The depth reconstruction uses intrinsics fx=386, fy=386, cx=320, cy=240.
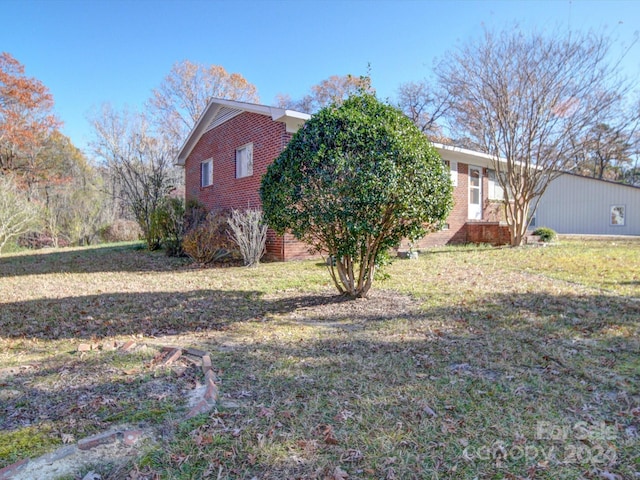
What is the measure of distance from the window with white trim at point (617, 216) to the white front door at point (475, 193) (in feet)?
37.1

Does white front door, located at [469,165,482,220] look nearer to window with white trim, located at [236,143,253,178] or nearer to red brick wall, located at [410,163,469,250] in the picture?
red brick wall, located at [410,163,469,250]

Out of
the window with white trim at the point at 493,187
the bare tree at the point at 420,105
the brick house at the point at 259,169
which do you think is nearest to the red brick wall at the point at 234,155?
the brick house at the point at 259,169

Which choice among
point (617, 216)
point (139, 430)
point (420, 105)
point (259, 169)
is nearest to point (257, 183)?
point (259, 169)

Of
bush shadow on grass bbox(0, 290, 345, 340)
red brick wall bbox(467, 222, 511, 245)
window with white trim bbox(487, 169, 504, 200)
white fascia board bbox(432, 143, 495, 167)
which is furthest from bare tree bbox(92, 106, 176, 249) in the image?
window with white trim bbox(487, 169, 504, 200)

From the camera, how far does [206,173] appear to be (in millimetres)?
13844

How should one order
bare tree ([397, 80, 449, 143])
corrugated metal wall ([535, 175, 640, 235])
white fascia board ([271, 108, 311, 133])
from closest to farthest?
1. white fascia board ([271, 108, 311, 133])
2. bare tree ([397, 80, 449, 143])
3. corrugated metal wall ([535, 175, 640, 235])

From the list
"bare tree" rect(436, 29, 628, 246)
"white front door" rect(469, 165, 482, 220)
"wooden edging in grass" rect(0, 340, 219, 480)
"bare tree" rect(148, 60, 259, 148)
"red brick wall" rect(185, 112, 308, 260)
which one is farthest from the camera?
"bare tree" rect(148, 60, 259, 148)

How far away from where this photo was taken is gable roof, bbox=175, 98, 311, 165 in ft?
30.1

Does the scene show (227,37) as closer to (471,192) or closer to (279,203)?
(471,192)

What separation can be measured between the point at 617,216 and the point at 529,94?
1492 centimetres

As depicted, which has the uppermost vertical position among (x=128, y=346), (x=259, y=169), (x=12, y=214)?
(x=259, y=169)

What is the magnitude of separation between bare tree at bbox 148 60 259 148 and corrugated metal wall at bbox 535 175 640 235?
20477 mm

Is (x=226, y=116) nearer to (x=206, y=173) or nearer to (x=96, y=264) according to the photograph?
(x=206, y=173)

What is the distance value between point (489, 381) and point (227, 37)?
16.3 meters
